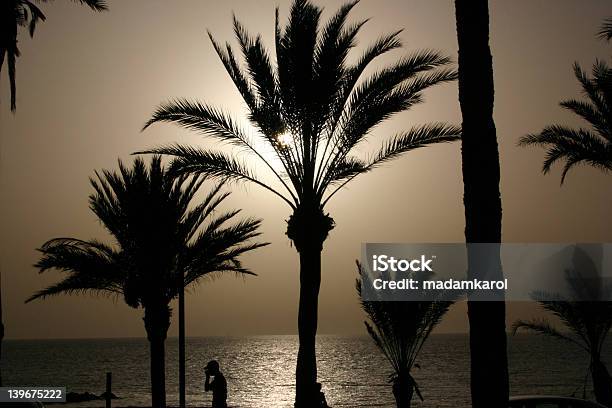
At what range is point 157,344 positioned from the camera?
22.0m

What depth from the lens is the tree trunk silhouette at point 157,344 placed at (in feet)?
70.5

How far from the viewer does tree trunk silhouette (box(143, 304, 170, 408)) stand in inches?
846

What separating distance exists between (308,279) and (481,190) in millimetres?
8947

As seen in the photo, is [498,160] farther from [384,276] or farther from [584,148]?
[384,276]

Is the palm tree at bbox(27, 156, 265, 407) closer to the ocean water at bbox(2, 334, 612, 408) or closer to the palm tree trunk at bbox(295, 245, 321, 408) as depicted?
the palm tree trunk at bbox(295, 245, 321, 408)

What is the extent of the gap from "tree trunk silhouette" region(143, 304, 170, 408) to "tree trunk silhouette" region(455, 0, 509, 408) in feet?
47.2

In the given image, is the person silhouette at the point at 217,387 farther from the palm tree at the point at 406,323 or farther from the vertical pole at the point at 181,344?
the palm tree at the point at 406,323

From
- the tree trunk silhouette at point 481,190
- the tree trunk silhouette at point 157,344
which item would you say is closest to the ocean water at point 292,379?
the tree trunk silhouette at point 157,344

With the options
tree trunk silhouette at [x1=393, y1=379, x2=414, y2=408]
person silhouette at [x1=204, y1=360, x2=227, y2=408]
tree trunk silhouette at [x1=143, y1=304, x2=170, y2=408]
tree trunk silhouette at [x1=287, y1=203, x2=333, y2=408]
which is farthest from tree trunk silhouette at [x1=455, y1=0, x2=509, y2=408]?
tree trunk silhouette at [x1=393, y1=379, x2=414, y2=408]

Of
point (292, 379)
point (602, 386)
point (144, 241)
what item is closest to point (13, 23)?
point (144, 241)

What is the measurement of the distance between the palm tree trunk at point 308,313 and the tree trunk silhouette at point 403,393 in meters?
7.66

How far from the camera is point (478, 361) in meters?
8.40

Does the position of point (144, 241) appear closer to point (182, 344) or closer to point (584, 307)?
point (182, 344)

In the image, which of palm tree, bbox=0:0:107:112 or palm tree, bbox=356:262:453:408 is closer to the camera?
palm tree, bbox=0:0:107:112
